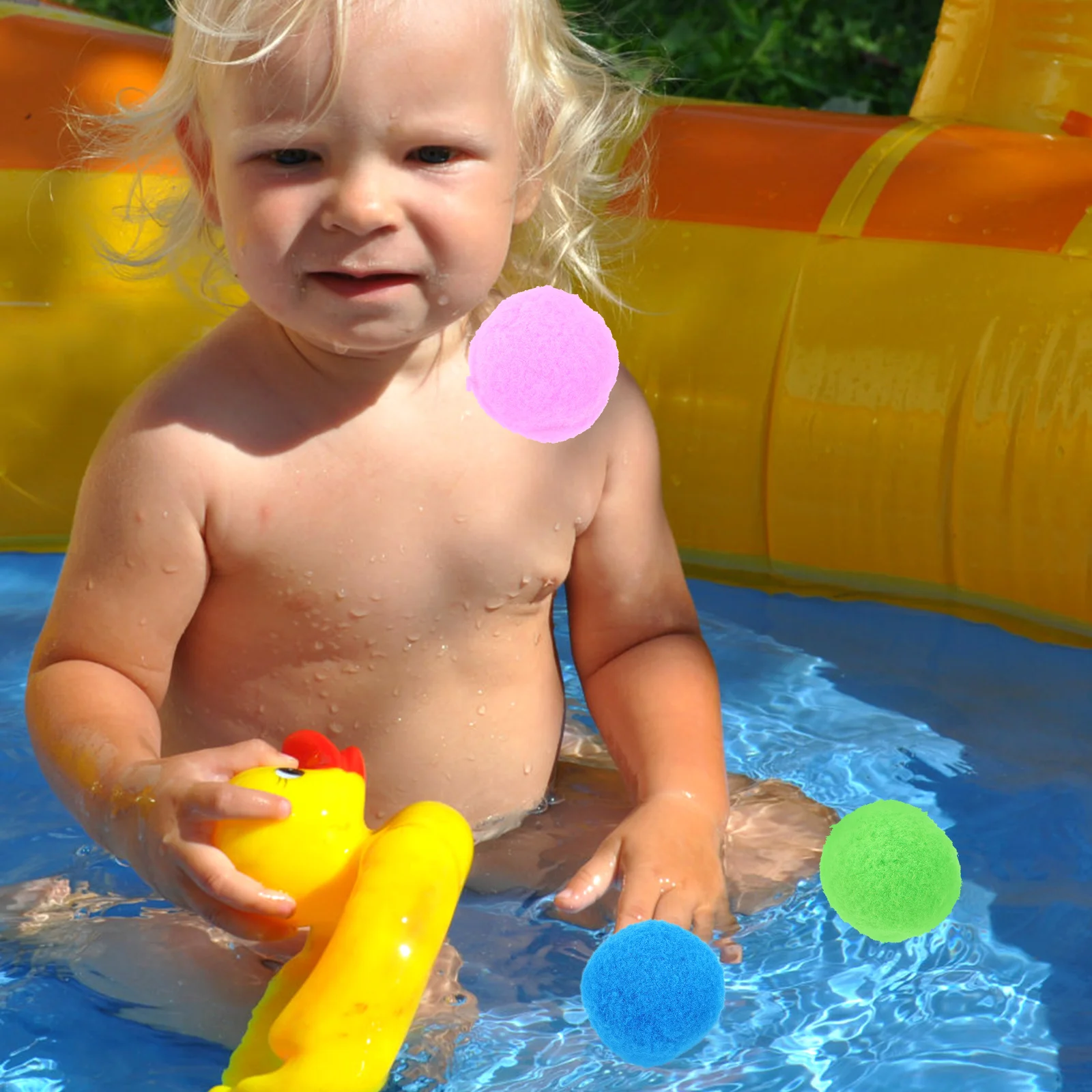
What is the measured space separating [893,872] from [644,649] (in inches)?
16.8

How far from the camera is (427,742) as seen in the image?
59.2 inches

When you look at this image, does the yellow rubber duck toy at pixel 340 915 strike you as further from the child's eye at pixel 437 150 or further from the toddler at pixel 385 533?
the child's eye at pixel 437 150

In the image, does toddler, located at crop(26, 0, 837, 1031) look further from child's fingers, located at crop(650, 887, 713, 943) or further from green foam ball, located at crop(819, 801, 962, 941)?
green foam ball, located at crop(819, 801, 962, 941)

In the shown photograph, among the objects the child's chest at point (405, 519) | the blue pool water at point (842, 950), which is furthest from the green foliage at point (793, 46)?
the child's chest at point (405, 519)

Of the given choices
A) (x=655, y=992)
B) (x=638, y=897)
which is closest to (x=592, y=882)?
(x=638, y=897)

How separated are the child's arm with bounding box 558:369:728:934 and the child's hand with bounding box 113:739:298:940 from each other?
0.40m

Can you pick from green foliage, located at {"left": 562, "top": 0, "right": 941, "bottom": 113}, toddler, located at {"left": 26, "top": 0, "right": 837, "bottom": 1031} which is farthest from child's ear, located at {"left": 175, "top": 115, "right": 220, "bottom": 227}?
green foliage, located at {"left": 562, "top": 0, "right": 941, "bottom": 113}

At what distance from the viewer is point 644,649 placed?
5.23 feet

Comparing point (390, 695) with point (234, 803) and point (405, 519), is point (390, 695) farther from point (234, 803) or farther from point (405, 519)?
point (234, 803)

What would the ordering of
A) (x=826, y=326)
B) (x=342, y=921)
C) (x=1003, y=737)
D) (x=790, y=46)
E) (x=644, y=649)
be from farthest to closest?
(x=790, y=46) < (x=826, y=326) < (x=1003, y=737) < (x=644, y=649) < (x=342, y=921)

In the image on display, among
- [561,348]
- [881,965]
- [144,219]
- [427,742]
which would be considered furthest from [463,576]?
[144,219]

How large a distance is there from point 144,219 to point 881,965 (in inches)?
57.8

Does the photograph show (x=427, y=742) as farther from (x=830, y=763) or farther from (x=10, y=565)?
(x=10, y=565)

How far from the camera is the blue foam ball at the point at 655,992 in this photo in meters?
1.10
